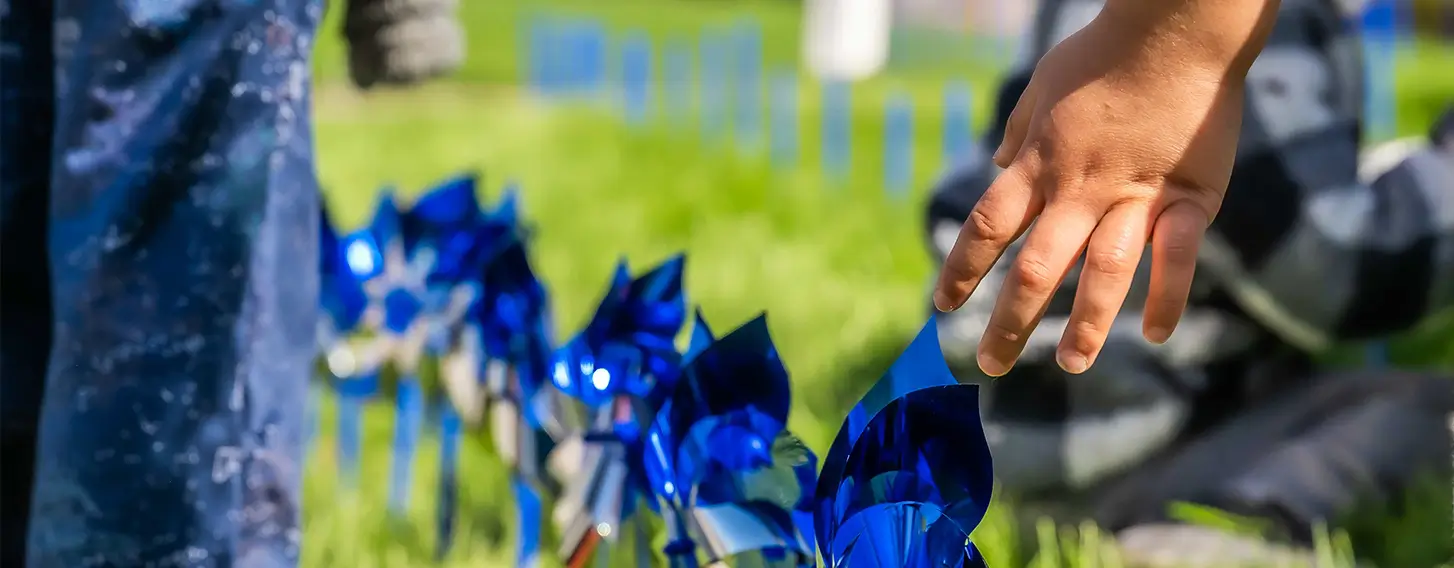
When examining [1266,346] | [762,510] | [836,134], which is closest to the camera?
[762,510]

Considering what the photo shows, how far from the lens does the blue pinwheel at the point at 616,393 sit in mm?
932

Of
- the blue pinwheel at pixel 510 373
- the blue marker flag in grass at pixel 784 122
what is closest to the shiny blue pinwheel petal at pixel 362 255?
the blue pinwheel at pixel 510 373

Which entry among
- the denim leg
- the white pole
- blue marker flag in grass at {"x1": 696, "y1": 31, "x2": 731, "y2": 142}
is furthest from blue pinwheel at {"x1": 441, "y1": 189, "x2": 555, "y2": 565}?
the white pole

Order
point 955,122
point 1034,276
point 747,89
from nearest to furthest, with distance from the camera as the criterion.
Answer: point 1034,276 < point 955,122 < point 747,89

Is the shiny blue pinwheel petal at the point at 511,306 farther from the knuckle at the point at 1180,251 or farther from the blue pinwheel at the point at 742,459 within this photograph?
the knuckle at the point at 1180,251

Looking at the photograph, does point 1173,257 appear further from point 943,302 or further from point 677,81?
point 677,81

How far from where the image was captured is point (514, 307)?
1.13 meters

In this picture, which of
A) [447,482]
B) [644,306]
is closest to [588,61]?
[447,482]

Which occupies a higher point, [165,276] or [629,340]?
[165,276]

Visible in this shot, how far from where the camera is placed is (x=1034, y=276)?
624 millimetres

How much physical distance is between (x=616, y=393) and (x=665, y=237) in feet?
5.40

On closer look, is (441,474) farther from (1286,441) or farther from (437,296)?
(1286,441)

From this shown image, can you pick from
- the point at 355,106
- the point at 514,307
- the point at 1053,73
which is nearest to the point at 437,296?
the point at 514,307

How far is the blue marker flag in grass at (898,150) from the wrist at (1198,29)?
236 centimetres
